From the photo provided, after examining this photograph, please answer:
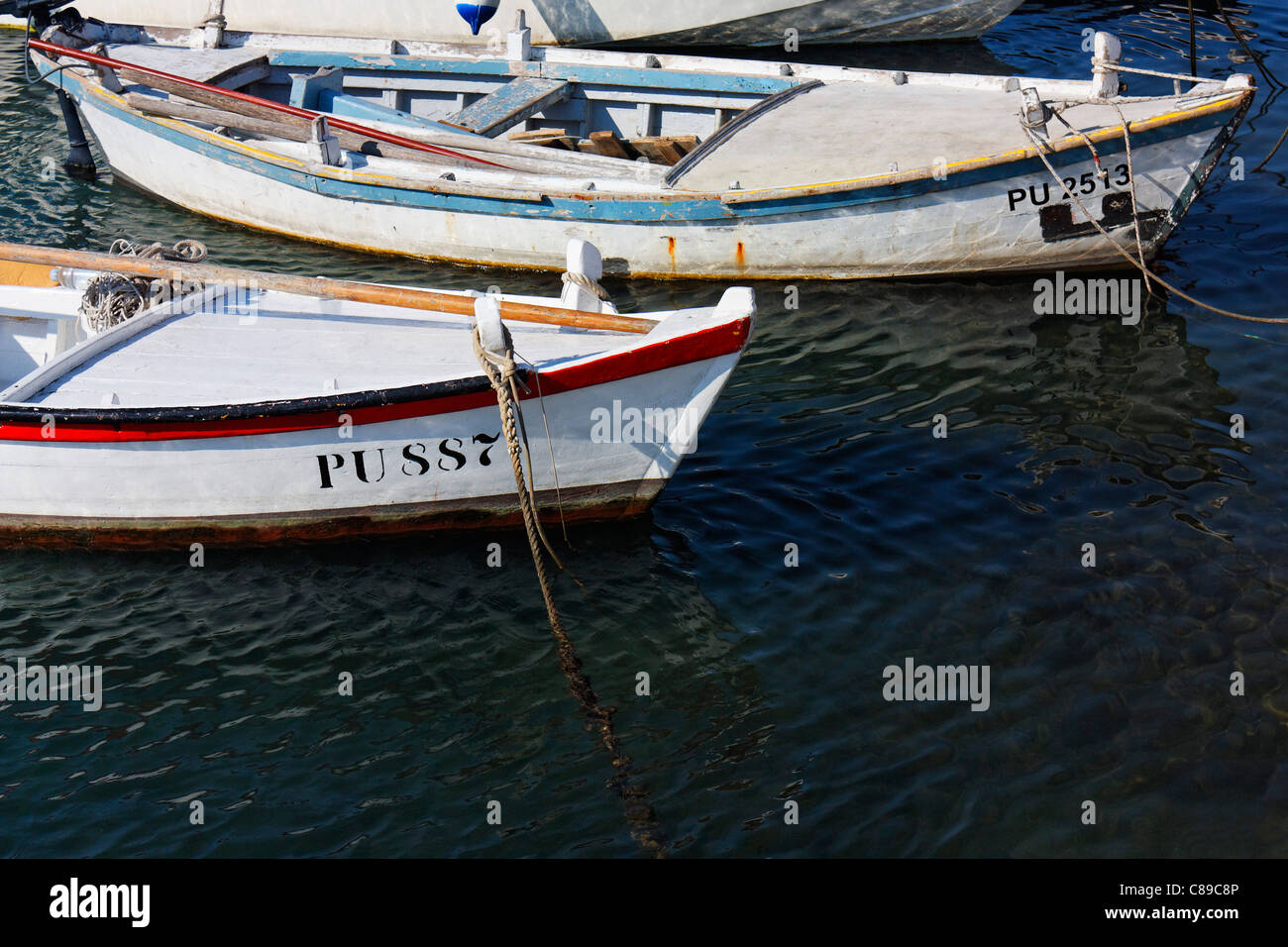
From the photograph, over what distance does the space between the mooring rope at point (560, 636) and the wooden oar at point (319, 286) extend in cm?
87

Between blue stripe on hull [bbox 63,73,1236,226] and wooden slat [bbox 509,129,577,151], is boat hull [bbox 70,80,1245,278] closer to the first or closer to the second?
blue stripe on hull [bbox 63,73,1236,226]

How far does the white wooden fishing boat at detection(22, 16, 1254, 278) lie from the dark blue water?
1222 mm

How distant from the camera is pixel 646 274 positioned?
37.5 ft

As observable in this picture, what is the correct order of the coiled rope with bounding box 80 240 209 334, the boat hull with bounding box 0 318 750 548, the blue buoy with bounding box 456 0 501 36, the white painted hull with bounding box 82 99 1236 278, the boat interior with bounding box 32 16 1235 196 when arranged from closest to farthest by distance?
the boat hull with bounding box 0 318 750 548 → the coiled rope with bounding box 80 240 209 334 → the white painted hull with bounding box 82 99 1236 278 → the boat interior with bounding box 32 16 1235 196 → the blue buoy with bounding box 456 0 501 36

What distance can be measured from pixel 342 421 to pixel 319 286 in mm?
1168

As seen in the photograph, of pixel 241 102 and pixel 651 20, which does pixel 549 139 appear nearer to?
pixel 241 102

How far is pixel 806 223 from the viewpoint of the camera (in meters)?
10.8

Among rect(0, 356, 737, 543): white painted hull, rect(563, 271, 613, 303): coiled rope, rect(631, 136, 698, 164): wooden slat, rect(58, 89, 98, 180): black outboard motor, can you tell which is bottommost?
rect(0, 356, 737, 543): white painted hull

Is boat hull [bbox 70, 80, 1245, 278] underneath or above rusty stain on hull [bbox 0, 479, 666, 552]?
above

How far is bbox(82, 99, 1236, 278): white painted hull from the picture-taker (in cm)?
1049

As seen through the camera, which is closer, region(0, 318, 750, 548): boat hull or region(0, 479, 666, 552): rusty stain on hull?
region(0, 318, 750, 548): boat hull

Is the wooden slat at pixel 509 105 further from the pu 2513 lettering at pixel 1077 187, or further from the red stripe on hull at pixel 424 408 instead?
the red stripe on hull at pixel 424 408
